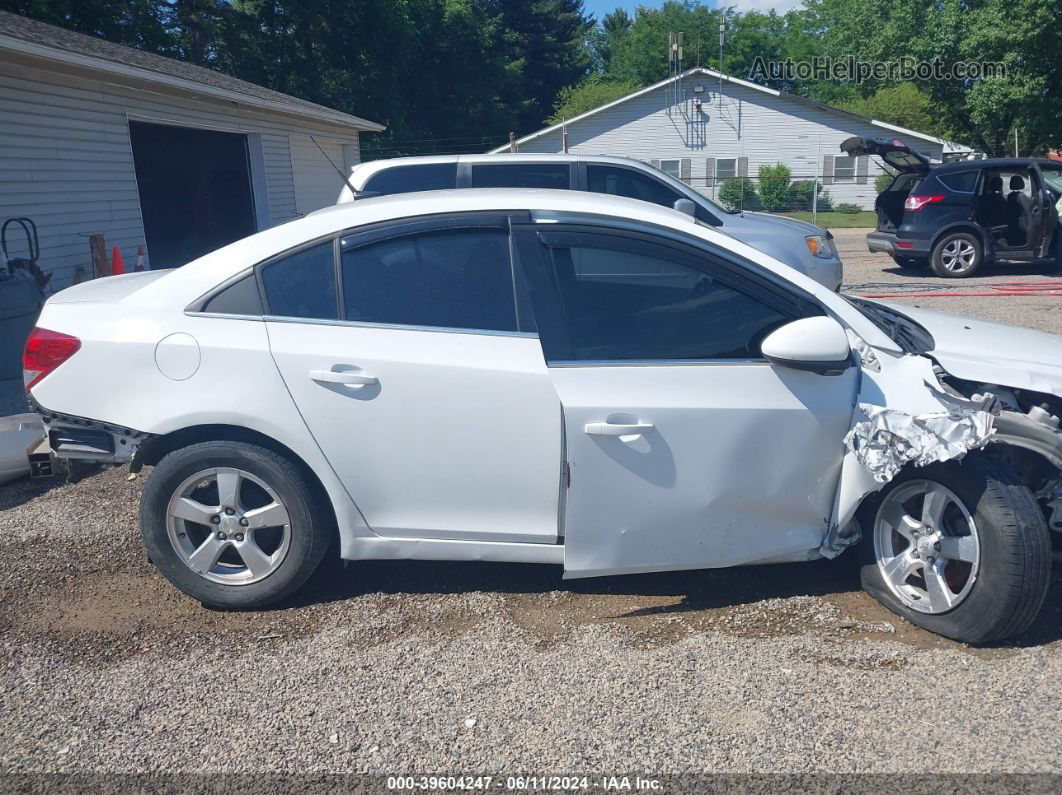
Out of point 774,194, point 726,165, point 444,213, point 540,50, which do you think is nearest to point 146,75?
point 444,213

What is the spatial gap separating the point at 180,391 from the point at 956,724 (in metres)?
3.15

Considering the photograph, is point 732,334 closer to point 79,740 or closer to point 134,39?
point 79,740

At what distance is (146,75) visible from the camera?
499 inches

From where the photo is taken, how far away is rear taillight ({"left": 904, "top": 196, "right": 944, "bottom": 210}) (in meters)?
14.3

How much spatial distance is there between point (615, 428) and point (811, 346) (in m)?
0.81

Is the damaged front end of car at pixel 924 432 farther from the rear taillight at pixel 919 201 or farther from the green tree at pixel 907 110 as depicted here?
the green tree at pixel 907 110

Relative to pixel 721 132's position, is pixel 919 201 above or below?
below

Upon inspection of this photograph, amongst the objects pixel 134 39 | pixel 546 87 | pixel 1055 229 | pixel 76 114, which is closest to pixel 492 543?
pixel 76 114

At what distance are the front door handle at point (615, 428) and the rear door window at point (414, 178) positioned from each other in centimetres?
627

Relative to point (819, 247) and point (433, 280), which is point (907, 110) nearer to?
point (819, 247)

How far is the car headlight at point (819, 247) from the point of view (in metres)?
9.05

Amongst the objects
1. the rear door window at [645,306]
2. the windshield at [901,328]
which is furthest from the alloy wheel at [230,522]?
the windshield at [901,328]

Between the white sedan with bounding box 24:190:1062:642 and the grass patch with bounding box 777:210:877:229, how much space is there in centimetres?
2612

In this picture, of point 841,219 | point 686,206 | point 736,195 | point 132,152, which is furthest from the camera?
point 736,195
